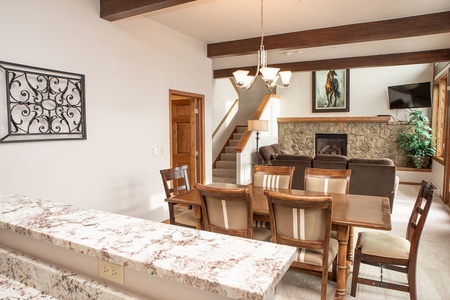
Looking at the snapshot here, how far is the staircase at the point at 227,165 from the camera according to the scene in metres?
7.18

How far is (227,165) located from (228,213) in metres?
5.22

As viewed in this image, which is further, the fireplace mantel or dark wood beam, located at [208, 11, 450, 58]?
the fireplace mantel

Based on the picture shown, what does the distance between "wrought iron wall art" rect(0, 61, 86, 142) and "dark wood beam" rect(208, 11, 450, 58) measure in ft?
8.38

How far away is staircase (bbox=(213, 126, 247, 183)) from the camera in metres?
7.18

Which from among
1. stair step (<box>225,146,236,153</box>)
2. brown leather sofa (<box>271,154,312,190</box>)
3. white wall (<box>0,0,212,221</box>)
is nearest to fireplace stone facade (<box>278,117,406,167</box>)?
stair step (<box>225,146,236,153</box>)

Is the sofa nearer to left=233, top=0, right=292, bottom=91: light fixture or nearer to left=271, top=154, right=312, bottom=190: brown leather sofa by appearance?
left=271, top=154, right=312, bottom=190: brown leather sofa

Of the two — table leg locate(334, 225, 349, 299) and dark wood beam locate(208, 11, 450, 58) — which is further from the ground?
dark wood beam locate(208, 11, 450, 58)

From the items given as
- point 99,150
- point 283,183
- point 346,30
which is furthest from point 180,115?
point 346,30

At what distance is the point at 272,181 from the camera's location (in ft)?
11.0

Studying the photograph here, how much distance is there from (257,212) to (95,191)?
182 cm

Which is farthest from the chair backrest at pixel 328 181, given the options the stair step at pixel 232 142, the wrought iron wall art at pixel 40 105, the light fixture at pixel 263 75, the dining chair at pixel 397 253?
the stair step at pixel 232 142

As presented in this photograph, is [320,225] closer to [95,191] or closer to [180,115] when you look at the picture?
[95,191]

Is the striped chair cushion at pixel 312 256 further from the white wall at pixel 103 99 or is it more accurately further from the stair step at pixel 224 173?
the stair step at pixel 224 173

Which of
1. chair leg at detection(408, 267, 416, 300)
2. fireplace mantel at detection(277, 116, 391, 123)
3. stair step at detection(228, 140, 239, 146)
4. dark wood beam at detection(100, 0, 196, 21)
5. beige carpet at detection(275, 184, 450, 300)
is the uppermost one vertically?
dark wood beam at detection(100, 0, 196, 21)
